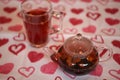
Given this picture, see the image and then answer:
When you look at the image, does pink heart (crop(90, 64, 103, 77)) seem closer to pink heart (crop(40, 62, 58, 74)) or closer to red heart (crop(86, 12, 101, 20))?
pink heart (crop(40, 62, 58, 74))

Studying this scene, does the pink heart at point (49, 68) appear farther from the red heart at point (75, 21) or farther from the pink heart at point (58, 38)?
the red heart at point (75, 21)

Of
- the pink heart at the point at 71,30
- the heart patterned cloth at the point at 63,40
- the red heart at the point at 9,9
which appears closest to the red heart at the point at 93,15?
the heart patterned cloth at the point at 63,40

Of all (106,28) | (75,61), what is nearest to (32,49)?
(75,61)

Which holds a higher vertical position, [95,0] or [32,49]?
[95,0]

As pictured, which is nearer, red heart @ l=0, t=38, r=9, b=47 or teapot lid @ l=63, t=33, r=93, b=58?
teapot lid @ l=63, t=33, r=93, b=58

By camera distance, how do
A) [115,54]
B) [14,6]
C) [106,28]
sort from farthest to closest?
[14,6] < [106,28] < [115,54]

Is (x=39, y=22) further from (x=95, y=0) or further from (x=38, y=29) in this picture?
(x=95, y=0)

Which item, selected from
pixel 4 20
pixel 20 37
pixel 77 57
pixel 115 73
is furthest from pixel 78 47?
pixel 4 20

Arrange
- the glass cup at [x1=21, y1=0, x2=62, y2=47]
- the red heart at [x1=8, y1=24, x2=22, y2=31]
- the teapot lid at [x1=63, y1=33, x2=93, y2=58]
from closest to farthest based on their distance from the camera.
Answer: the teapot lid at [x1=63, y1=33, x2=93, y2=58] < the glass cup at [x1=21, y1=0, x2=62, y2=47] < the red heart at [x1=8, y1=24, x2=22, y2=31]

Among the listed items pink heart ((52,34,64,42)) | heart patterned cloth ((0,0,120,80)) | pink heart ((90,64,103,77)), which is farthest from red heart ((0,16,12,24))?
pink heart ((90,64,103,77))
